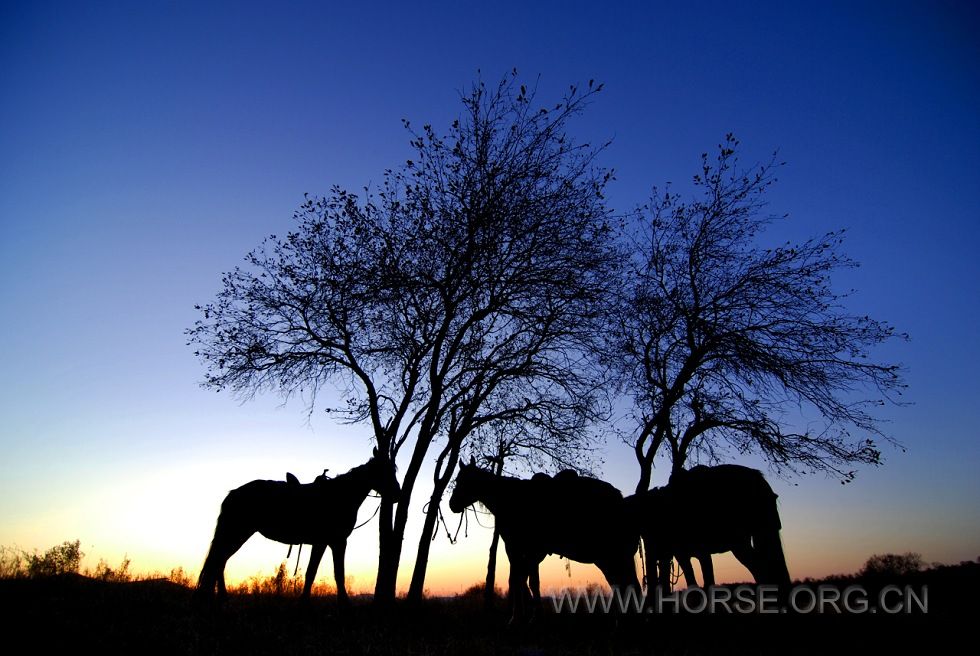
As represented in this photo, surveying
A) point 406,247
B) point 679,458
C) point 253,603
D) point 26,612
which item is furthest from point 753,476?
point 26,612

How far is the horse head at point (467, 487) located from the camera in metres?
13.4

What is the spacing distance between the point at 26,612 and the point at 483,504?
8749 mm

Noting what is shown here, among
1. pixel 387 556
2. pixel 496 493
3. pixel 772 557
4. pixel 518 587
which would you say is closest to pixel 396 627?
pixel 518 587

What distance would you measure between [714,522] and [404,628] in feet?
23.6

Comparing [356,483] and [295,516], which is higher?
[356,483]

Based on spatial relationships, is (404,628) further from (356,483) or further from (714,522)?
(714,522)

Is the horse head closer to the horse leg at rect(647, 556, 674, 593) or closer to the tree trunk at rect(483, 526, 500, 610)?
the tree trunk at rect(483, 526, 500, 610)

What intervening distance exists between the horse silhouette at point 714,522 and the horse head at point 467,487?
3834 mm

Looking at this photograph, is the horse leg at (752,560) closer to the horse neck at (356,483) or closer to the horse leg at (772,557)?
the horse leg at (772,557)

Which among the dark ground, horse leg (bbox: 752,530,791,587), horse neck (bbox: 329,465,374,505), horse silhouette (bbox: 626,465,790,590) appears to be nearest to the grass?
the dark ground

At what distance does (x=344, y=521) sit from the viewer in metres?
Answer: 13.2

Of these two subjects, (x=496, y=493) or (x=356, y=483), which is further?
(x=356, y=483)

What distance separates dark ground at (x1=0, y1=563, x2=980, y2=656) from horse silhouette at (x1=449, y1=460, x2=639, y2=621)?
2.92ft

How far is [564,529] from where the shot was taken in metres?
12.1
